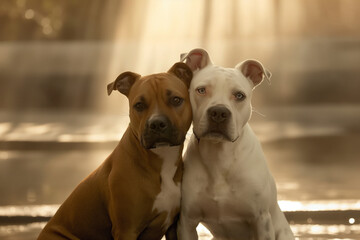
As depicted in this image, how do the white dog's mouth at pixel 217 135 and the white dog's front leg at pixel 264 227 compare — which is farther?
the white dog's front leg at pixel 264 227

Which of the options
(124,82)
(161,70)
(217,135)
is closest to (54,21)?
(161,70)

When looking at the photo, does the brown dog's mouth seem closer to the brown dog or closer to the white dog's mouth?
the brown dog

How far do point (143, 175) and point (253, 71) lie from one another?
708mm

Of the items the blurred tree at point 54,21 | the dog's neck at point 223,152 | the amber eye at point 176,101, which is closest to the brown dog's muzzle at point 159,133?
the amber eye at point 176,101

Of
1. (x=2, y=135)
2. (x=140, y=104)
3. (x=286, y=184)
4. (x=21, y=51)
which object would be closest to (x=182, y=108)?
(x=140, y=104)

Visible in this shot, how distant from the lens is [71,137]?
906 cm

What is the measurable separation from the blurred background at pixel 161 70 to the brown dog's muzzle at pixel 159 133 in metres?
1.43

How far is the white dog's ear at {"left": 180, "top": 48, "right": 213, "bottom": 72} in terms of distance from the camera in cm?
325

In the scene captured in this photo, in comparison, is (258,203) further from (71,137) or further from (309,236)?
(71,137)

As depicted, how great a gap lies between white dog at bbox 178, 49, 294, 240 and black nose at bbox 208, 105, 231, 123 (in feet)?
0.04

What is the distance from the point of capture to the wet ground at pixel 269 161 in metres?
4.72

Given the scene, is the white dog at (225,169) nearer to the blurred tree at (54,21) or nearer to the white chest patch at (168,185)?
the white chest patch at (168,185)

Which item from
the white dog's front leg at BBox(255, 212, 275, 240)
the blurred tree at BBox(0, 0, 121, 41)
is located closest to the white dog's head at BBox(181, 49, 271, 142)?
the white dog's front leg at BBox(255, 212, 275, 240)

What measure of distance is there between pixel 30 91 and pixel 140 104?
11.6 metres
